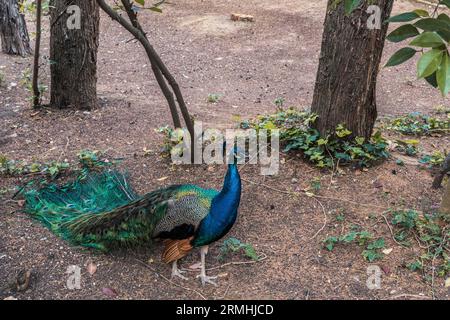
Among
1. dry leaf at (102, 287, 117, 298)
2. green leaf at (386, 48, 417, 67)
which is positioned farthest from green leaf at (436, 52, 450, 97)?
dry leaf at (102, 287, 117, 298)

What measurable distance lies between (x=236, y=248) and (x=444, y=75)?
6.78ft

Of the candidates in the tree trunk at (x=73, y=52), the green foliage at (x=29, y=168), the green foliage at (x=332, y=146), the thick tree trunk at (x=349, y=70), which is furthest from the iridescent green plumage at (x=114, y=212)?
the tree trunk at (x=73, y=52)

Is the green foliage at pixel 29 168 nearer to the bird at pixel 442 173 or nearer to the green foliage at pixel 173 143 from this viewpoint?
the green foliage at pixel 173 143

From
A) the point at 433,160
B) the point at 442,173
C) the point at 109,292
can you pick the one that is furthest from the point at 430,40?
the point at 433,160

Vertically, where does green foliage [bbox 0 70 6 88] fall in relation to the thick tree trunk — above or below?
below

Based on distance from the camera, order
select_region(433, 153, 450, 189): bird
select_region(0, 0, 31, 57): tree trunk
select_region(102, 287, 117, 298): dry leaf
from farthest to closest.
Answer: select_region(0, 0, 31, 57): tree trunk < select_region(433, 153, 450, 189): bird < select_region(102, 287, 117, 298): dry leaf

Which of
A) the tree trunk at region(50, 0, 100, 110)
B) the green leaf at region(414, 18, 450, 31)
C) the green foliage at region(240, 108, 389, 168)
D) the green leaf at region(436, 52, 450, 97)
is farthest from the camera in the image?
the tree trunk at region(50, 0, 100, 110)

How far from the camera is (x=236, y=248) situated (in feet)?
10.4

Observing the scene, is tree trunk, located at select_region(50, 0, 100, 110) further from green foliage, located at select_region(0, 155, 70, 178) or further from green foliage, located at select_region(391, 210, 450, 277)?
green foliage, located at select_region(391, 210, 450, 277)

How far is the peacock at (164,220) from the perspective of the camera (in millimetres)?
2967

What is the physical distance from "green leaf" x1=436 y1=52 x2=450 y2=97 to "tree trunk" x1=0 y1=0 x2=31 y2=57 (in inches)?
308

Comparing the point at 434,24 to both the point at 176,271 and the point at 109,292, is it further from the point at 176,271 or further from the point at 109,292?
the point at 109,292

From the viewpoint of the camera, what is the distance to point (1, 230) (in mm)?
3352

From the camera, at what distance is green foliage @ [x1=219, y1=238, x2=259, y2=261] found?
316 centimetres
